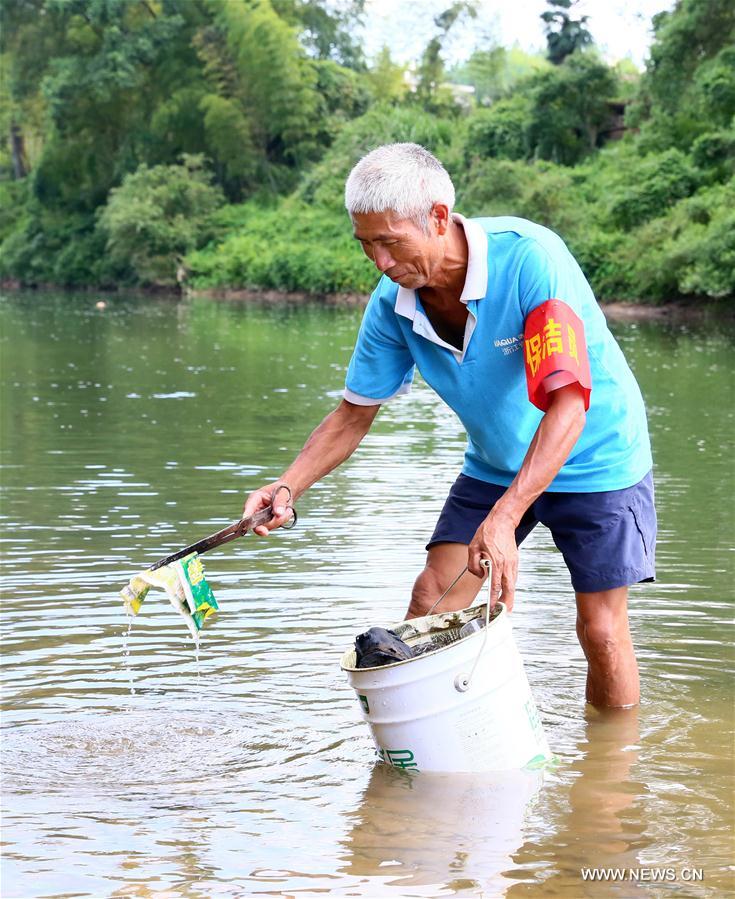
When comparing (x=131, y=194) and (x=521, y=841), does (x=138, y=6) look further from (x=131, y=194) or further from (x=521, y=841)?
(x=521, y=841)

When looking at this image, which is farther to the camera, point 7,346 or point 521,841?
point 7,346

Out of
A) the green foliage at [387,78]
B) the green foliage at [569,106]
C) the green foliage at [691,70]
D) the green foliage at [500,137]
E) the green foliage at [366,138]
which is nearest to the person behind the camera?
the green foliage at [691,70]

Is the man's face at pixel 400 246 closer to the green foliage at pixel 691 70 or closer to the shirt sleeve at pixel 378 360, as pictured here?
the shirt sleeve at pixel 378 360

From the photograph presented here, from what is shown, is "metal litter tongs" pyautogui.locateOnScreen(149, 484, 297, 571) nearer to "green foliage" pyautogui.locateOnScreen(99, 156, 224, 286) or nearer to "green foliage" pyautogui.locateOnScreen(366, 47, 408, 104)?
"green foliage" pyautogui.locateOnScreen(99, 156, 224, 286)

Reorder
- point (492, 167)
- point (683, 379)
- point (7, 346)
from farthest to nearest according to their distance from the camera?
point (492, 167) → point (7, 346) → point (683, 379)

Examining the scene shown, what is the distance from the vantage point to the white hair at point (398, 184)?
3396mm

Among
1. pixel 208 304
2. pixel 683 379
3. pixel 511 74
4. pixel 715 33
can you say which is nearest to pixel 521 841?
pixel 683 379

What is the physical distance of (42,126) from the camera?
61.4 m

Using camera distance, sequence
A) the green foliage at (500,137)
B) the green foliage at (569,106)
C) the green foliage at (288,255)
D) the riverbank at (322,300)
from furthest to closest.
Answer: the green foliage at (500,137), the green foliage at (569,106), the green foliage at (288,255), the riverbank at (322,300)

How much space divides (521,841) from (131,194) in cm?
4610

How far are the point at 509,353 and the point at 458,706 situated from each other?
93 centimetres

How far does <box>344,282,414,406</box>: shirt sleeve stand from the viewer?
3.94 meters

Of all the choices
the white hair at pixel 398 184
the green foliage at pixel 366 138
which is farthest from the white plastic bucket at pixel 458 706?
the green foliage at pixel 366 138

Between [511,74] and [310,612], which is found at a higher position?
[511,74]
